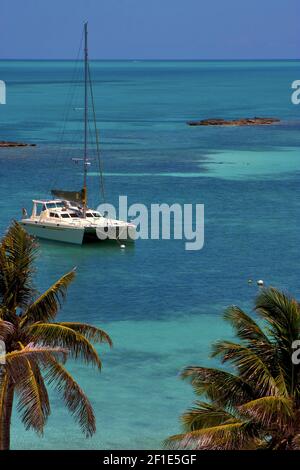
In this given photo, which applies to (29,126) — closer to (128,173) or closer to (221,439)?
(128,173)

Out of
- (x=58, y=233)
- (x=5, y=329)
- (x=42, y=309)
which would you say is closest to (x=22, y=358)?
(x=5, y=329)

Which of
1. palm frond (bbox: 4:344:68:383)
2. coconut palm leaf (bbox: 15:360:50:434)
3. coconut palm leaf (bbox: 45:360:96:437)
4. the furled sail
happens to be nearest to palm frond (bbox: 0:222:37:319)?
coconut palm leaf (bbox: 45:360:96:437)

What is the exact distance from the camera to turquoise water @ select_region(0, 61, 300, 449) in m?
34.5

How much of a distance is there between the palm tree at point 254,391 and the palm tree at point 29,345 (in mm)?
2259

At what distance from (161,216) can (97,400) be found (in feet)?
112

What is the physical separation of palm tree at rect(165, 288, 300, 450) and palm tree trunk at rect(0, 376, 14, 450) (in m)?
3.04

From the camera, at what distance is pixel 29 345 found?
20.3m

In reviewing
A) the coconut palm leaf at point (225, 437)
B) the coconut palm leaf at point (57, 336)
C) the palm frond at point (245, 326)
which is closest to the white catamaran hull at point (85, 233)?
the coconut palm leaf at point (57, 336)

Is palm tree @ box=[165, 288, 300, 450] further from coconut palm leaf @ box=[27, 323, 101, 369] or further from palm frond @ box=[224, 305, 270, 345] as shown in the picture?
coconut palm leaf @ box=[27, 323, 101, 369]

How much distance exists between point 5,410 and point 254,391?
180 inches

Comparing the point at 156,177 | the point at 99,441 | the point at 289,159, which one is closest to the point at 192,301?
the point at 99,441

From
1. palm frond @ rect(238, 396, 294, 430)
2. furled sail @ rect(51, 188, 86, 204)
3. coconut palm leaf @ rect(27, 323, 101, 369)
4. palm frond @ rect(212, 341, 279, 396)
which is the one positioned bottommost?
palm frond @ rect(238, 396, 294, 430)

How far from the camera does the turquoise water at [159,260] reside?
1357 inches

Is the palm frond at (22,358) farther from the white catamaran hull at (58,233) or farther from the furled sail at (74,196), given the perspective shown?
the furled sail at (74,196)
